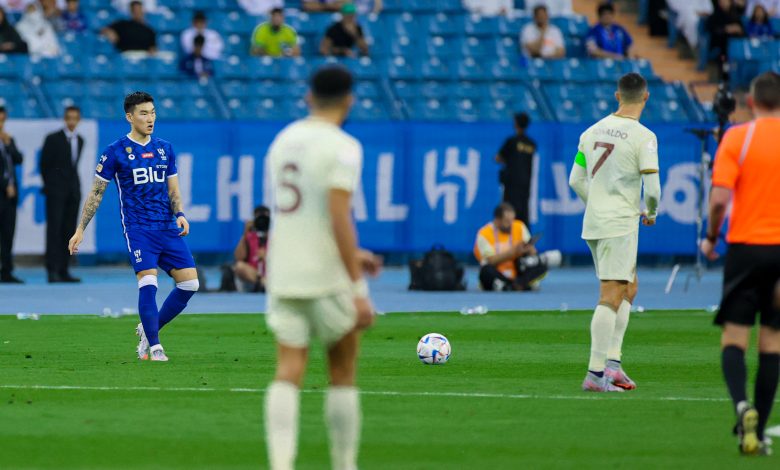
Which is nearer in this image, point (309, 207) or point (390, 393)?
point (309, 207)

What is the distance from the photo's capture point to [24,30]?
25.6 m

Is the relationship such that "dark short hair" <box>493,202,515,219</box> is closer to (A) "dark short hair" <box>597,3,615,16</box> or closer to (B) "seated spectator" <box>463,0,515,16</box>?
(A) "dark short hair" <box>597,3,615,16</box>

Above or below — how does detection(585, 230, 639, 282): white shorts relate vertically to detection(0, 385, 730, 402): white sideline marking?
above

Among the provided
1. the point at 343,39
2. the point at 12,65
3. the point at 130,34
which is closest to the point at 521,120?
the point at 343,39

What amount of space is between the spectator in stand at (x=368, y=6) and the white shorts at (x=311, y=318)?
21.7m

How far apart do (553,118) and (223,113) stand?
559 cm

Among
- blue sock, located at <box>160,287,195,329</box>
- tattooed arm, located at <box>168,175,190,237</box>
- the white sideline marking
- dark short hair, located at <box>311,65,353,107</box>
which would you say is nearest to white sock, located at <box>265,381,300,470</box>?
dark short hair, located at <box>311,65,353,107</box>

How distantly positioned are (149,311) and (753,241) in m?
5.76

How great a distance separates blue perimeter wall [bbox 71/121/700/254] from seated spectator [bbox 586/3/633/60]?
121 inches

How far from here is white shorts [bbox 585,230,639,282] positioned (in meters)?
11.0

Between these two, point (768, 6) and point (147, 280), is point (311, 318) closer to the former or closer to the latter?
point (147, 280)

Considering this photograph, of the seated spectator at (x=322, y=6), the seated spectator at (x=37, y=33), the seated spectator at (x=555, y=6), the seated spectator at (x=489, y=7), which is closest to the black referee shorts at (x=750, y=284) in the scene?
the seated spectator at (x=37, y=33)

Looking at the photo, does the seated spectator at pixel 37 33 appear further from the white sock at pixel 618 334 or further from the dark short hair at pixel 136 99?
the white sock at pixel 618 334

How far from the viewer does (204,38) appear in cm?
2588
